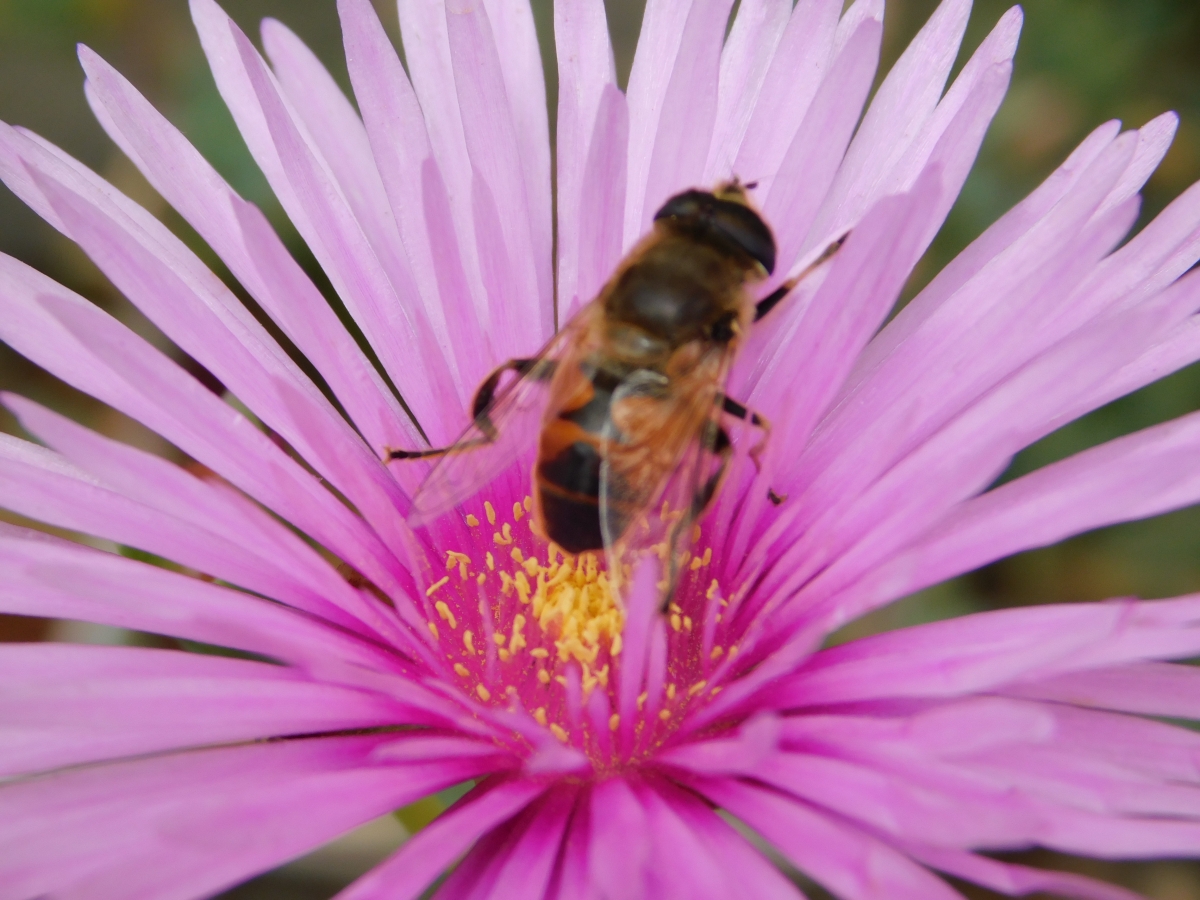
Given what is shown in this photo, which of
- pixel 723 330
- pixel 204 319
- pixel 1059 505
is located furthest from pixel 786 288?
pixel 204 319

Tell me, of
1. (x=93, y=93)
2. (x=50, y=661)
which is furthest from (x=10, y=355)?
(x=50, y=661)

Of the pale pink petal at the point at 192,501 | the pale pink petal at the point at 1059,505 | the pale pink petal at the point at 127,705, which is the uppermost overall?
the pale pink petal at the point at 192,501

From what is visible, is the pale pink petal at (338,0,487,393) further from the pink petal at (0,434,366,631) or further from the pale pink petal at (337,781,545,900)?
the pale pink petal at (337,781,545,900)

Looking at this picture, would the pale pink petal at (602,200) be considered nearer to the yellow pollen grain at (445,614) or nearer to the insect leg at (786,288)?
the insect leg at (786,288)

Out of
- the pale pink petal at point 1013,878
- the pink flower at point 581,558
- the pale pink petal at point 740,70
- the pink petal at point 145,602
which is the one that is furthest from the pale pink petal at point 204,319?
the pale pink petal at point 1013,878

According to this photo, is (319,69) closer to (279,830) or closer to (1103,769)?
(279,830)

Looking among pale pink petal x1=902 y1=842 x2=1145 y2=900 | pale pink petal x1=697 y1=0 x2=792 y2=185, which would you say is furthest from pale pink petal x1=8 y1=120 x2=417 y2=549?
pale pink petal x1=902 y1=842 x2=1145 y2=900

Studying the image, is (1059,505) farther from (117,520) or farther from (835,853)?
(117,520)
